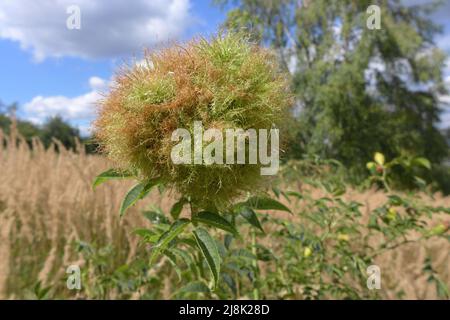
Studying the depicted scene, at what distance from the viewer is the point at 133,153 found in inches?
32.0

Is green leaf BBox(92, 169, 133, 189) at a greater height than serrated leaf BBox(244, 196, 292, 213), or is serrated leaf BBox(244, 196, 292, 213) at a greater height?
green leaf BBox(92, 169, 133, 189)

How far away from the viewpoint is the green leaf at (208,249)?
823mm

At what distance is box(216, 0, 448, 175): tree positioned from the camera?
1348 centimetres

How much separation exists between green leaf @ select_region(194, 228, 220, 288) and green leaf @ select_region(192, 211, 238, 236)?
0.04 metres

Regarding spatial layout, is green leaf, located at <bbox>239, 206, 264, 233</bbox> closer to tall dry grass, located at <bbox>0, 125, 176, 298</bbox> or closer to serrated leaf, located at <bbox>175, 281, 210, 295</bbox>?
serrated leaf, located at <bbox>175, 281, 210, 295</bbox>

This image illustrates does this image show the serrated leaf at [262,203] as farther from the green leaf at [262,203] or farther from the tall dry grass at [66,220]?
the tall dry grass at [66,220]

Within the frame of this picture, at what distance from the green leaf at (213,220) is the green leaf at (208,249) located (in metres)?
0.04

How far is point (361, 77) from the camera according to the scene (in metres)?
13.5

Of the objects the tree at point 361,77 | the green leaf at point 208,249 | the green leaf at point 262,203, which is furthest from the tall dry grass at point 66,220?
the tree at point 361,77

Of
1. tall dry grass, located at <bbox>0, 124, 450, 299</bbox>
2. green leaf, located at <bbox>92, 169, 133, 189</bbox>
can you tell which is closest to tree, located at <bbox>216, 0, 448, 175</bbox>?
tall dry grass, located at <bbox>0, 124, 450, 299</bbox>

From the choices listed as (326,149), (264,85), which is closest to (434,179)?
(326,149)

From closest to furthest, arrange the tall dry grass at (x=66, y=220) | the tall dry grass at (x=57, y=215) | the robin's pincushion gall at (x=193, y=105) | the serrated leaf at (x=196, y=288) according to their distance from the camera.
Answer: the robin's pincushion gall at (x=193, y=105) → the serrated leaf at (x=196, y=288) → the tall dry grass at (x=66, y=220) → the tall dry grass at (x=57, y=215)
